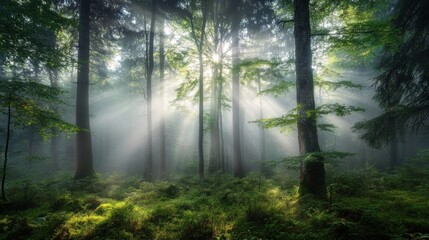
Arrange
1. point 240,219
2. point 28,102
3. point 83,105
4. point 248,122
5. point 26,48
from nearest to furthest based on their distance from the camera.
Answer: point 240,219 → point 26,48 → point 28,102 → point 248,122 → point 83,105

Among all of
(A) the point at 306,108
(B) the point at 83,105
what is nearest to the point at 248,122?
(A) the point at 306,108

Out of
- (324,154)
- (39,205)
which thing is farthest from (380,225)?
Result: (39,205)

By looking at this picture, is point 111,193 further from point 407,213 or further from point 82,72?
point 407,213

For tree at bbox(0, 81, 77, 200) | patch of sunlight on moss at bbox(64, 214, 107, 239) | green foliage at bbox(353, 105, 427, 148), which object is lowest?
patch of sunlight on moss at bbox(64, 214, 107, 239)

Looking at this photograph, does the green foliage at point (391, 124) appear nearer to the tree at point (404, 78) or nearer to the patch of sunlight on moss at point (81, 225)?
the tree at point (404, 78)

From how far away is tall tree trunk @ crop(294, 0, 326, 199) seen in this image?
712cm

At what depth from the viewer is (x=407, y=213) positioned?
531cm

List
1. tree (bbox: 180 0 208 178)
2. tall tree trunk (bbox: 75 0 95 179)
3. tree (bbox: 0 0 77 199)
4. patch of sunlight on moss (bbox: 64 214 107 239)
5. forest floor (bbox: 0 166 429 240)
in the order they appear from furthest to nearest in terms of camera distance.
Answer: tall tree trunk (bbox: 75 0 95 179), tree (bbox: 180 0 208 178), tree (bbox: 0 0 77 199), patch of sunlight on moss (bbox: 64 214 107 239), forest floor (bbox: 0 166 429 240)

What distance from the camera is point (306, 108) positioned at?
7426 mm

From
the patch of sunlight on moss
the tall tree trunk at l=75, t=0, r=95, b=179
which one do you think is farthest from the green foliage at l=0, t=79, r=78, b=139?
the tall tree trunk at l=75, t=0, r=95, b=179

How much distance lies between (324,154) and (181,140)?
27.3 m

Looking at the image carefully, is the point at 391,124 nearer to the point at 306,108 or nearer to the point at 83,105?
the point at 306,108

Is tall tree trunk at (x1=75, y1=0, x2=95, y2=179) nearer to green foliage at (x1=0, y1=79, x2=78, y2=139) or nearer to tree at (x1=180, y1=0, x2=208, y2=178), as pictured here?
green foliage at (x1=0, y1=79, x2=78, y2=139)

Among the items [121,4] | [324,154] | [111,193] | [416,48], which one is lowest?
[111,193]
